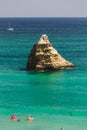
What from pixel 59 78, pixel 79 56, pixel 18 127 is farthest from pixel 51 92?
pixel 79 56

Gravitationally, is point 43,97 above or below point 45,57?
below

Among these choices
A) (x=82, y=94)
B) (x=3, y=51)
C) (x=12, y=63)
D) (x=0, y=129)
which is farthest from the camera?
(x=3, y=51)

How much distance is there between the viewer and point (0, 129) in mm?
53688

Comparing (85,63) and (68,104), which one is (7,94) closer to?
(68,104)

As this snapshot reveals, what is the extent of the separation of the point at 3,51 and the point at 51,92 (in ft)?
197

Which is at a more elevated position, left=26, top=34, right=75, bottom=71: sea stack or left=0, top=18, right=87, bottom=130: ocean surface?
left=26, top=34, right=75, bottom=71: sea stack

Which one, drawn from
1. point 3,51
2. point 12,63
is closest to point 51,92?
point 12,63

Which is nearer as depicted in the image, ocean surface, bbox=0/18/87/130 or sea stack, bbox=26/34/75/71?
ocean surface, bbox=0/18/87/130

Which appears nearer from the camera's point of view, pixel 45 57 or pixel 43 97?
pixel 43 97

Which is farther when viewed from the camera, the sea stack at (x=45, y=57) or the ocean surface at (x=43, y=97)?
the sea stack at (x=45, y=57)

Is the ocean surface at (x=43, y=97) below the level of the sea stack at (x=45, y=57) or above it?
below

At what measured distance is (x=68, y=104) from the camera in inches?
2549

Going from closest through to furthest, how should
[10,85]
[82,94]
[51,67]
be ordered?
1. [82,94]
2. [10,85]
3. [51,67]

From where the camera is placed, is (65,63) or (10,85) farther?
(65,63)
